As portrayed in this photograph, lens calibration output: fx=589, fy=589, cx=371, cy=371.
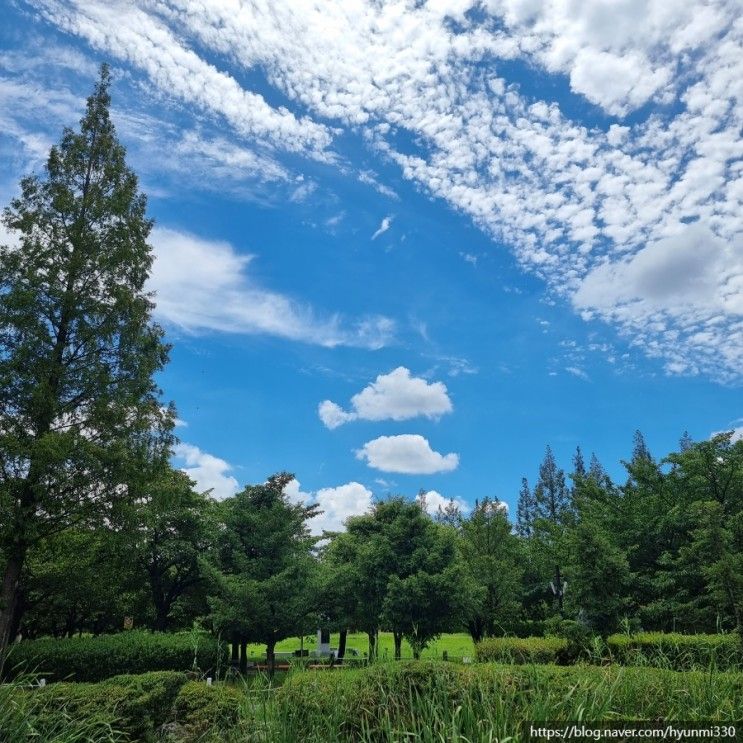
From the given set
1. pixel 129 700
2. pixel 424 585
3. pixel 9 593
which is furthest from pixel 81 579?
pixel 129 700

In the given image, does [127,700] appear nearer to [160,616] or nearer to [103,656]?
[103,656]

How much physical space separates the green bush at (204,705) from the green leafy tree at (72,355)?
8770mm

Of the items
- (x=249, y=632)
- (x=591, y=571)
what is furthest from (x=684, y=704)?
(x=249, y=632)

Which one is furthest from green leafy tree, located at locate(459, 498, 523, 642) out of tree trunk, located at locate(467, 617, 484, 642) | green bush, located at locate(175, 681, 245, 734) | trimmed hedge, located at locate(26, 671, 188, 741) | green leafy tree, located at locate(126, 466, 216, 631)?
green bush, located at locate(175, 681, 245, 734)

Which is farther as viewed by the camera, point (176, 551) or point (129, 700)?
point (176, 551)

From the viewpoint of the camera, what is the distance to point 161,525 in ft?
81.0

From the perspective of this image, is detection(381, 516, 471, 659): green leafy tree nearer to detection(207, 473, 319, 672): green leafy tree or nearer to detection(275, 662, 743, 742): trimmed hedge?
detection(207, 473, 319, 672): green leafy tree

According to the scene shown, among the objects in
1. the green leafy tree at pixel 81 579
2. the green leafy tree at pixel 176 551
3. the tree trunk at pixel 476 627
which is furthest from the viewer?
the tree trunk at pixel 476 627

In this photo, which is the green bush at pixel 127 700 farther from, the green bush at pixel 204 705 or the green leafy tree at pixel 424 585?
the green leafy tree at pixel 424 585

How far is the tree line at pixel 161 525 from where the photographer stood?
51.0 ft

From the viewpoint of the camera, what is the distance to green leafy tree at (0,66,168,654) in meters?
15.0

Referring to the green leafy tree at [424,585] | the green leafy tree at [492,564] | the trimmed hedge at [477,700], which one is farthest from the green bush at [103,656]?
the green leafy tree at [492,564]

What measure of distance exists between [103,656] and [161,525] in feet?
25.4

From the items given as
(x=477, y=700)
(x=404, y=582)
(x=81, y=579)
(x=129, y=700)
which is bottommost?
(x=129, y=700)
